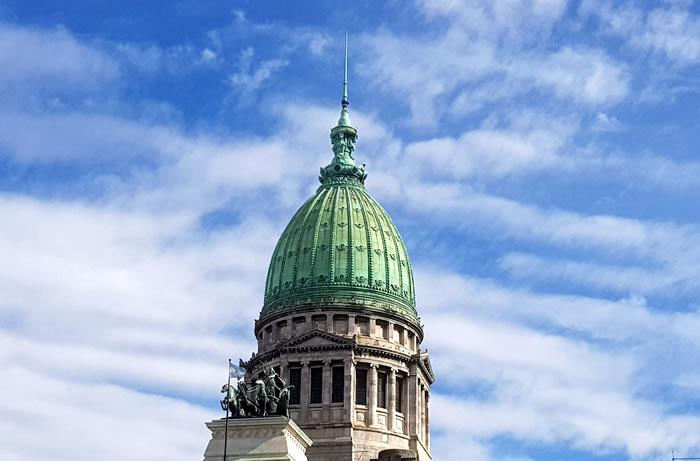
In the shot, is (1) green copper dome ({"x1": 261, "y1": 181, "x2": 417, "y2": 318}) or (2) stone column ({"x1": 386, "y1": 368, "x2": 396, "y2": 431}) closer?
(2) stone column ({"x1": 386, "y1": 368, "x2": 396, "y2": 431})

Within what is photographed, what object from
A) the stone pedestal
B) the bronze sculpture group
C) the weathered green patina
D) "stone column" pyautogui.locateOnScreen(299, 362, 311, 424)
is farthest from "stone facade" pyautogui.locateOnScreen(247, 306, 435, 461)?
the stone pedestal

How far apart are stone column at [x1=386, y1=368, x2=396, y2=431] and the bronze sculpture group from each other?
30.5m

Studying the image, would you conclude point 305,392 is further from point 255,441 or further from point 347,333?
point 255,441

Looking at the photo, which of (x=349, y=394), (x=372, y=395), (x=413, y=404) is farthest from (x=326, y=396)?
(x=413, y=404)

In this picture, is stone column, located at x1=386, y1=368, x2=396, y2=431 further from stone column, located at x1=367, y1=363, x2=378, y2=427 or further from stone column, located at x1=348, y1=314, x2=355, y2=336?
stone column, located at x1=348, y1=314, x2=355, y2=336

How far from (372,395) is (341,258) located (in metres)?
13.2

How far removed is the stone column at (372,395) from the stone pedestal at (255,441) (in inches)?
1163

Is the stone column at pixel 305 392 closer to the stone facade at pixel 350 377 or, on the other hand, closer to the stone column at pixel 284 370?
the stone facade at pixel 350 377

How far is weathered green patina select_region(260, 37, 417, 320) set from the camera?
351ft

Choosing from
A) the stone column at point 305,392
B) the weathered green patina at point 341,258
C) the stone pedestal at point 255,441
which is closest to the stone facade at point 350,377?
the stone column at point 305,392

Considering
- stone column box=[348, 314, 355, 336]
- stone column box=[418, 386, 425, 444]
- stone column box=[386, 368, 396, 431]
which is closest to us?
stone column box=[386, 368, 396, 431]

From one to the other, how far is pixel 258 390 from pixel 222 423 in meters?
3.05

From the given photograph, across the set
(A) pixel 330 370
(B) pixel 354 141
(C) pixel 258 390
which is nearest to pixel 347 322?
(A) pixel 330 370

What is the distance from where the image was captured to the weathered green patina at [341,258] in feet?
351
